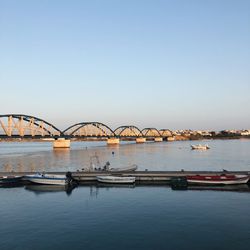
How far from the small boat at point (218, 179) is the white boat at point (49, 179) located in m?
22.8

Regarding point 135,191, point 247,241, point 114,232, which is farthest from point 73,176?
point 247,241

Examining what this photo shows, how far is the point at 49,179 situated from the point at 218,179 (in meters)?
30.9

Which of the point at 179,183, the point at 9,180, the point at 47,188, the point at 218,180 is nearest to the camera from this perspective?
the point at 179,183

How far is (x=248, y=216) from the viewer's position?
3819 cm

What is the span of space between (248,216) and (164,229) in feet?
37.7

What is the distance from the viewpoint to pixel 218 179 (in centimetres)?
5734

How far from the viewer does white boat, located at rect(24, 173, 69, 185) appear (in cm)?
5849

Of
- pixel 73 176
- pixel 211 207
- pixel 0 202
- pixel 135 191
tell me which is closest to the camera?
pixel 211 207

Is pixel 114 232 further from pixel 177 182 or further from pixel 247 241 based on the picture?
pixel 177 182

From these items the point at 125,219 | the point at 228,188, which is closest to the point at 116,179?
the point at 228,188

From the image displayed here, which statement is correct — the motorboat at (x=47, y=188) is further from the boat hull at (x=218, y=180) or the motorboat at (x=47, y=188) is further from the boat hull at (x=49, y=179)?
the boat hull at (x=218, y=180)

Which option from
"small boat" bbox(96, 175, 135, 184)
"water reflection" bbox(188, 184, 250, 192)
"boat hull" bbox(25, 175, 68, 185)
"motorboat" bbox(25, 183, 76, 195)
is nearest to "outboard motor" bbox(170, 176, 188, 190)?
"water reflection" bbox(188, 184, 250, 192)

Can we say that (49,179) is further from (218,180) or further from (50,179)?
(218,180)

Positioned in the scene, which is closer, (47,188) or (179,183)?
(179,183)
